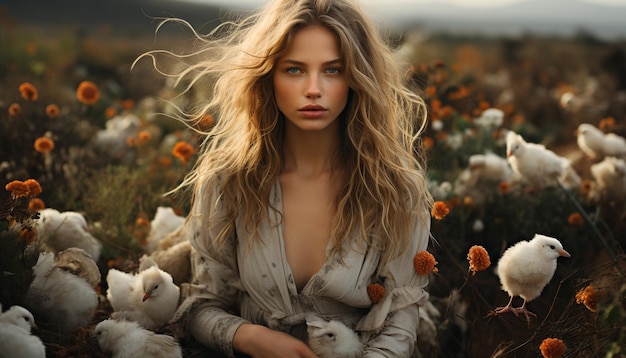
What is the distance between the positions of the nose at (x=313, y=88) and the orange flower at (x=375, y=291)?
2.58ft

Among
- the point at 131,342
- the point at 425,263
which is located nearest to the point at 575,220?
the point at 425,263

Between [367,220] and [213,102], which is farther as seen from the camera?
[213,102]

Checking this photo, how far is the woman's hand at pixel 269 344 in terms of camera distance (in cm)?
249

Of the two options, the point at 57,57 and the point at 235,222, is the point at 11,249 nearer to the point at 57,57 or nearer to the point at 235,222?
the point at 235,222

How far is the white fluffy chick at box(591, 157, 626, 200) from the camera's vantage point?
4.09m

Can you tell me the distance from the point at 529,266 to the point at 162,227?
1.79 m

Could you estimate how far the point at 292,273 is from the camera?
8.72 ft

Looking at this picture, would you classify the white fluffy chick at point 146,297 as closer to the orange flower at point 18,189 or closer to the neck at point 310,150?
the orange flower at point 18,189

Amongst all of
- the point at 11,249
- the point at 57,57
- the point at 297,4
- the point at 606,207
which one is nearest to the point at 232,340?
the point at 11,249

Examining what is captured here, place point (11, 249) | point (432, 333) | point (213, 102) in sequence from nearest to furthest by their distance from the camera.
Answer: point (11, 249), point (213, 102), point (432, 333)

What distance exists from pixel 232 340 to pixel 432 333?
100 centimetres

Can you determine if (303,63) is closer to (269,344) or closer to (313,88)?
(313,88)

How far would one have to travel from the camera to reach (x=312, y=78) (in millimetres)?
2463

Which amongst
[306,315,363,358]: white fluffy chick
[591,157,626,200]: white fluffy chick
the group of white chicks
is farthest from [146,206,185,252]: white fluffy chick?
[591,157,626,200]: white fluffy chick
